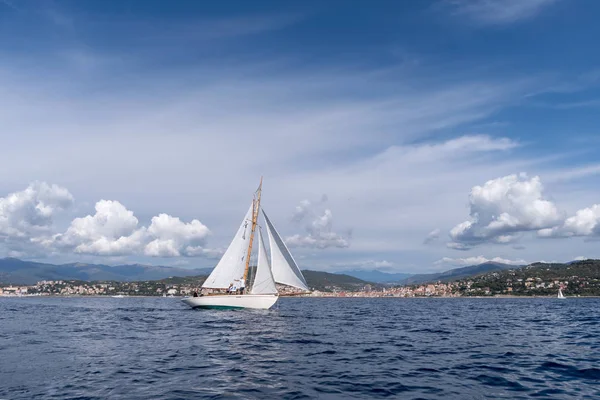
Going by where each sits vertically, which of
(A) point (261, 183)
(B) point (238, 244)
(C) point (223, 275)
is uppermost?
(A) point (261, 183)

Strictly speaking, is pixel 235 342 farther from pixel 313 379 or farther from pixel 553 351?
pixel 553 351

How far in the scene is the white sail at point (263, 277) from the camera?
64938 millimetres

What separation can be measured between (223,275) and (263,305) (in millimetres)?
8762

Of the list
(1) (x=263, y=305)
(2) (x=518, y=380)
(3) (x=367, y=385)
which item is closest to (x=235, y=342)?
(3) (x=367, y=385)

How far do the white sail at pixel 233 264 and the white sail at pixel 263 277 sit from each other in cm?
567

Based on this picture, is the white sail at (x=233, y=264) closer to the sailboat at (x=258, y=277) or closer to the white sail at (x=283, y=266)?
the sailboat at (x=258, y=277)

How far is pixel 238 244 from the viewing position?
71562 mm

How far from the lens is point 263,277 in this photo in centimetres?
6562

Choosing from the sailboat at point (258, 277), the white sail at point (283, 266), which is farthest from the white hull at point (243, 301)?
the white sail at point (283, 266)

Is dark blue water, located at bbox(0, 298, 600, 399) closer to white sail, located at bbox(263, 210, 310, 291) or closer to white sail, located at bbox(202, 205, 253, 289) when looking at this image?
white sail, located at bbox(263, 210, 310, 291)

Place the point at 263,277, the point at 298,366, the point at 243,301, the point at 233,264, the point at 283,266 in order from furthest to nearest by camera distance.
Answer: the point at 233,264 → the point at 243,301 → the point at 263,277 → the point at 283,266 → the point at 298,366

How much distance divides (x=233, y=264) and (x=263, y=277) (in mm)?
7626

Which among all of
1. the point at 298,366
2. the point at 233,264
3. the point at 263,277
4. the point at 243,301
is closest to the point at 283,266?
the point at 263,277

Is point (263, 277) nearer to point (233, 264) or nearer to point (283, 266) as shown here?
point (283, 266)
